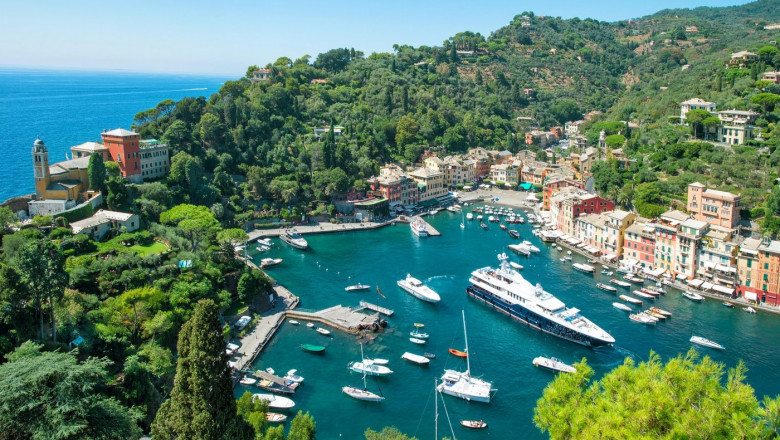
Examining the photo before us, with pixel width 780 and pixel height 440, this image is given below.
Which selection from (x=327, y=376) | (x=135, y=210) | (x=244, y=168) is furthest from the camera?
(x=244, y=168)

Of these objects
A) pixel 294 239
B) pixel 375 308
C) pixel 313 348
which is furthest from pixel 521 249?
pixel 313 348

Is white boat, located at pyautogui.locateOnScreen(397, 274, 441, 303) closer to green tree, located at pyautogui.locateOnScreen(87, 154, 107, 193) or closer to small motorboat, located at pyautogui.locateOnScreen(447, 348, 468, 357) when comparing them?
small motorboat, located at pyautogui.locateOnScreen(447, 348, 468, 357)

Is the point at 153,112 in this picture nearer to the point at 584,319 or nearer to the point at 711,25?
the point at 584,319

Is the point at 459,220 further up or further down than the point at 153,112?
further down

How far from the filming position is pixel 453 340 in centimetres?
2966

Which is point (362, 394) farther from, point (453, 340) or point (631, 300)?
point (631, 300)

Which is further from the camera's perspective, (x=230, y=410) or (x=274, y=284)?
(x=274, y=284)

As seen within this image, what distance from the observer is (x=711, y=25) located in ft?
393

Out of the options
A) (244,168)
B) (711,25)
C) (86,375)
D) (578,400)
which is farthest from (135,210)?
(711,25)

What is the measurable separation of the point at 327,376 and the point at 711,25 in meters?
127

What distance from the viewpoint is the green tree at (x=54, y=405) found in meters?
11.9

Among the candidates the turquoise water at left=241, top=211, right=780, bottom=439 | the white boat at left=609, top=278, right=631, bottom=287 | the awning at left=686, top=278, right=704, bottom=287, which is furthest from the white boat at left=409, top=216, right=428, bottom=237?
the awning at left=686, top=278, right=704, bottom=287

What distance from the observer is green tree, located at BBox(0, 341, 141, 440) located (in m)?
11.9

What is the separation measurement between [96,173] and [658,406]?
122 feet
